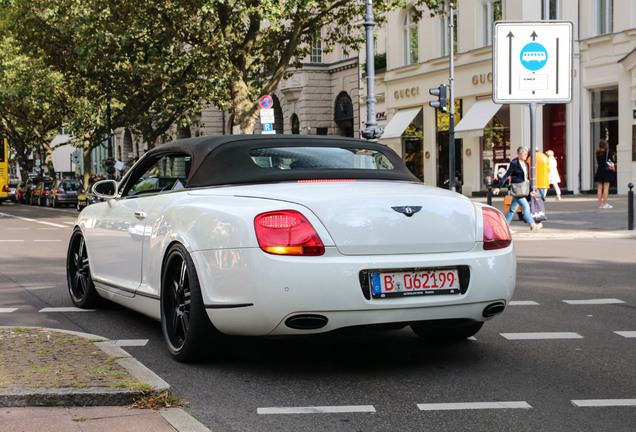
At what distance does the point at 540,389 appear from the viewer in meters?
5.03

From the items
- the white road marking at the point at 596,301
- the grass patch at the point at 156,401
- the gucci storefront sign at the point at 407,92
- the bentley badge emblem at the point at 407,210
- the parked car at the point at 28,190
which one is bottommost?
the parked car at the point at 28,190

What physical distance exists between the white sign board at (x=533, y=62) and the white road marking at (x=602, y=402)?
1423cm

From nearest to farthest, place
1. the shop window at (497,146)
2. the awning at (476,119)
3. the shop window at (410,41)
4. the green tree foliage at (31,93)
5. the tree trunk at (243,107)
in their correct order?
1. the tree trunk at (243,107)
2. the shop window at (497,146)
3. the awning at (476,119)
4. the shop window at (410,41)
5. the green tree foliage at (31,93)

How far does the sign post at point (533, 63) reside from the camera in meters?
18.6

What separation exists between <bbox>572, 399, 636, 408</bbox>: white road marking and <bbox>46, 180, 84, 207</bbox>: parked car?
1671 inches

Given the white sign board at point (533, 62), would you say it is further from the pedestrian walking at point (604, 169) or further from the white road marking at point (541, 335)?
the white road marking at point (541, 335)

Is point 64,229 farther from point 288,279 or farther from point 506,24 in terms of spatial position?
point 288,279

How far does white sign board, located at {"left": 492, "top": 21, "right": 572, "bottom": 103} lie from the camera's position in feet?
61.0

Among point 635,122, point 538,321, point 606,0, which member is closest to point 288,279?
point 538,321

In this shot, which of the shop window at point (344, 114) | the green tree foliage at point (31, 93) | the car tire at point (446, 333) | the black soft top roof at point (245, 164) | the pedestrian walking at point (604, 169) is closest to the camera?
the black soft top roof at point (245, 164)

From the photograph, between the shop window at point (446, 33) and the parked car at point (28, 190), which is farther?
the parked car at point (28, 190)

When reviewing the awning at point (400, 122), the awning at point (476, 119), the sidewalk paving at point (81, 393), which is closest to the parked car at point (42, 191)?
the awning at point (400, 122)

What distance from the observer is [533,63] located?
18797 mm

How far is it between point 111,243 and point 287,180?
1.96m
